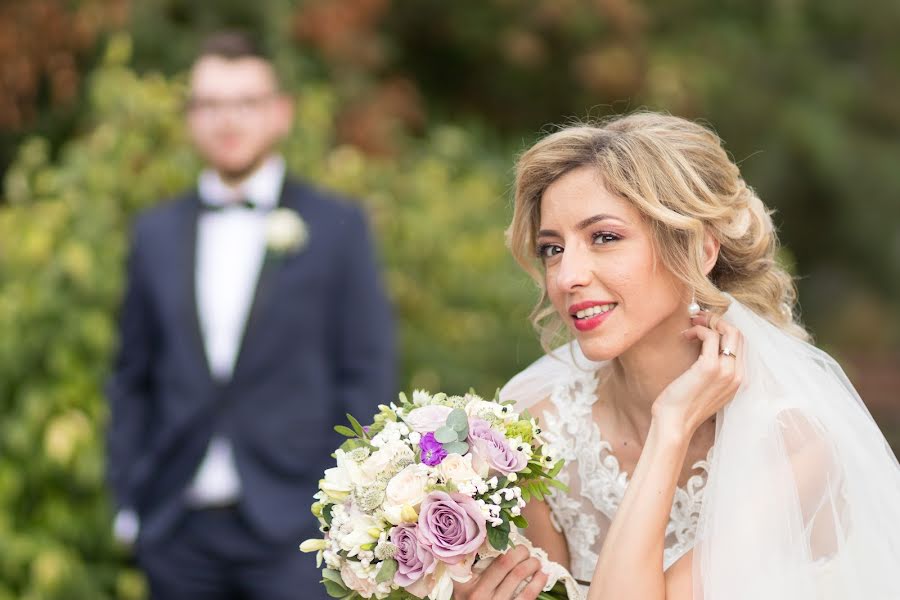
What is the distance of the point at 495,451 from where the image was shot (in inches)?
99.0

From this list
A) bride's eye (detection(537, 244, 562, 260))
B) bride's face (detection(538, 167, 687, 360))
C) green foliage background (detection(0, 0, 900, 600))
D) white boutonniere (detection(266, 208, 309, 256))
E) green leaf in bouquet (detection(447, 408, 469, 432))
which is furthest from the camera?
green foliage background (detection(0, 0, 900, 600))

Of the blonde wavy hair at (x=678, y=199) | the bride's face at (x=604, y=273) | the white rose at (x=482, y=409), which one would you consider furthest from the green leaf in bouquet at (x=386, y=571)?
the blonde wavy hair at (x=678, y=199)

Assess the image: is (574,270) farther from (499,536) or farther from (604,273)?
(499,536)

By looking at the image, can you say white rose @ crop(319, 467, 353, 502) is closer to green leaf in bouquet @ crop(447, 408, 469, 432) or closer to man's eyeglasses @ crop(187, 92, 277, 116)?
green leaf in bouquet @ crop(447, 408, 469, 432)

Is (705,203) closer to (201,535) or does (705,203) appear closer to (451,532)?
(451,532)

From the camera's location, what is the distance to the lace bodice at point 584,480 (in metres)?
3.13

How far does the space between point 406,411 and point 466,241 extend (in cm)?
461

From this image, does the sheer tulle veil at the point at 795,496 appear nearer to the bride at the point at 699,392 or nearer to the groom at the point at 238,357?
the bride at the point at 699,392

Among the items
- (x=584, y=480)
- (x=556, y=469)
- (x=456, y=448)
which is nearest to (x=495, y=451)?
(x=456, y=448)

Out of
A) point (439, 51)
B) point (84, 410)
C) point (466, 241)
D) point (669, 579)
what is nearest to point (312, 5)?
point (466, 241)

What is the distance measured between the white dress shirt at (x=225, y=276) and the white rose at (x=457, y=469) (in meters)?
1.64

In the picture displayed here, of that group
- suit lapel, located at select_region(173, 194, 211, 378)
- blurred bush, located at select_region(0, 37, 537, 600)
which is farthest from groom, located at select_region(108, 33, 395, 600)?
blurred bush, located at select_region(0, 37, 537, 600)

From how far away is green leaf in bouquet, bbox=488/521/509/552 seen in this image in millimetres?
2531

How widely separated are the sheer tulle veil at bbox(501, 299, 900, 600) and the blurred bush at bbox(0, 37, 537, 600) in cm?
112
